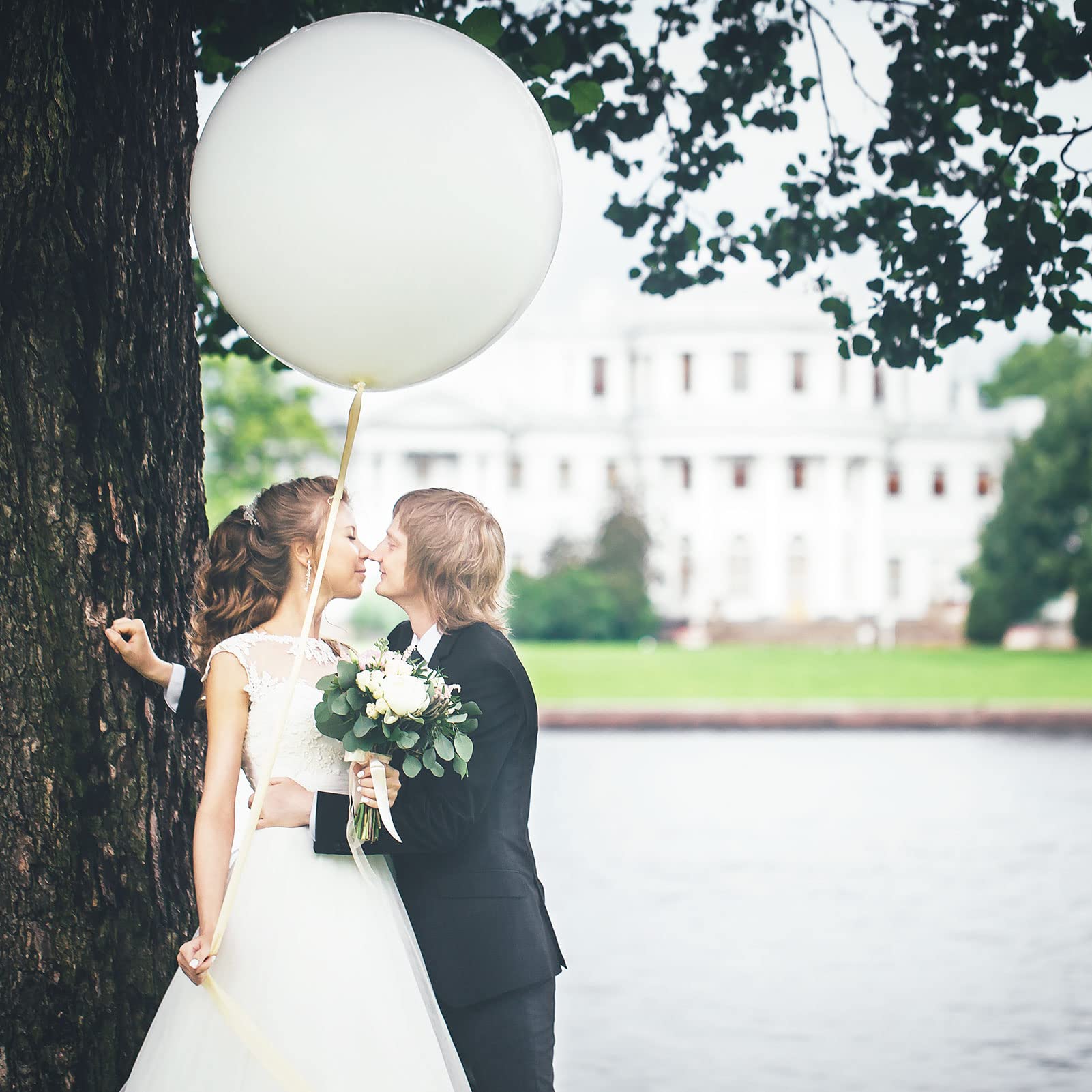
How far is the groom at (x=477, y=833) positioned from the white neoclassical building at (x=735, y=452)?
60.3m

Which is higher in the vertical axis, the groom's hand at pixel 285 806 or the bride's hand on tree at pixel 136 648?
the bride's hand on tree at pixel 136 648

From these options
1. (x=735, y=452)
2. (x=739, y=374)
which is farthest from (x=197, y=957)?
(x=739, y=374)

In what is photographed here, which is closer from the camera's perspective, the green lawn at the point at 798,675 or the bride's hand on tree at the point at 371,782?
the bride's hand on tree at the point at 371,782

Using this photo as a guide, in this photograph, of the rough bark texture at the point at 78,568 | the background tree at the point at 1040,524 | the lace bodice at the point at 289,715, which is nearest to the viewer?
the lace bodice at the point at 289,715

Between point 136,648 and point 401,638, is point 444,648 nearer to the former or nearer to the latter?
point 401,638

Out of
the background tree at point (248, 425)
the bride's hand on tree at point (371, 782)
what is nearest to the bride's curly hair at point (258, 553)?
the bride's hand on tree at point (371, 782)

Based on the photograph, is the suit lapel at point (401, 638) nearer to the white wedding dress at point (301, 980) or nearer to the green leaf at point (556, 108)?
the white wedding dress at point (301, 980)

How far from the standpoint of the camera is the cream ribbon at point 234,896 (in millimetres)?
2965

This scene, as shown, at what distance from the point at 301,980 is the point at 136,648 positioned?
0.87 meters

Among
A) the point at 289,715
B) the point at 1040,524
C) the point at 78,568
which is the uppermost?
the point at 1040,524

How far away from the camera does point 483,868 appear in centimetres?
325

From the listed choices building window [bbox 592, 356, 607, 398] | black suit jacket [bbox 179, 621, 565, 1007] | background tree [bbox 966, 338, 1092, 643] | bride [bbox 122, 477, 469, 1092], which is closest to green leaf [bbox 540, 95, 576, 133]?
bride [bbox 122, 477, 469, 1092]

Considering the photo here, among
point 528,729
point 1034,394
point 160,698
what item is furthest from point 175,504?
point 1034,394

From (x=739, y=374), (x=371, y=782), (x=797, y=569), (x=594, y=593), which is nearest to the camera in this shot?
(x=371, y=782)
